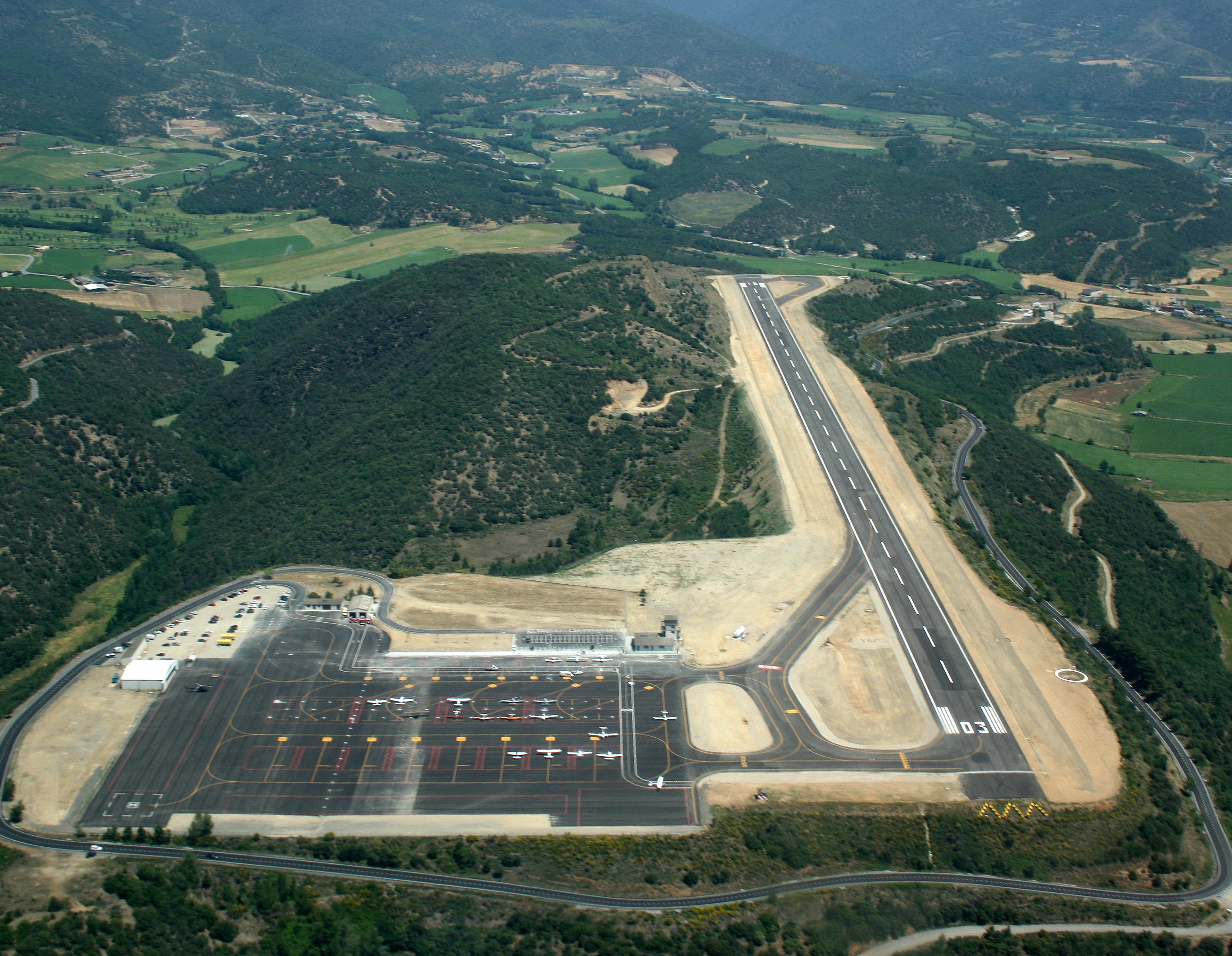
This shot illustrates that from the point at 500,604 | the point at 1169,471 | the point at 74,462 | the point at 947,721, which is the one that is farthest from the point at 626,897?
the point at 1169,471

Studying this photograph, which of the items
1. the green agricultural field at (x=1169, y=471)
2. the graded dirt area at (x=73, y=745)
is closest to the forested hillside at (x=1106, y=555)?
the green agricultural field at (x=1169, y=471)

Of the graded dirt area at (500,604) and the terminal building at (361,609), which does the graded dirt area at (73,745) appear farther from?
the graded dirt area at (500,604)

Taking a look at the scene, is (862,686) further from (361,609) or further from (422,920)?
(361,609)

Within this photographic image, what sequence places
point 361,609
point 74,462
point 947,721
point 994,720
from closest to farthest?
1. point 947,721
2. point 994,720
3. point 361,609
4. point 74,462

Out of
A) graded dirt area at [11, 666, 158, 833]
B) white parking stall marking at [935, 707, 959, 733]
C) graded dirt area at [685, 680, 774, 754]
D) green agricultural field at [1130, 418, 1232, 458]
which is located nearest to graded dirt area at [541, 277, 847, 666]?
graded dirt area at [685, 680, 774, 754]

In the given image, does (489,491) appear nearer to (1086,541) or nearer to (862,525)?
(862,525)

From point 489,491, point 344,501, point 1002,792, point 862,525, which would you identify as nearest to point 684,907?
point 1002,792
